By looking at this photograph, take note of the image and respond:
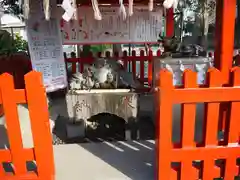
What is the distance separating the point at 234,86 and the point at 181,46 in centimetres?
262

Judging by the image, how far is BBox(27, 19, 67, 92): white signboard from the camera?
13.2 ft

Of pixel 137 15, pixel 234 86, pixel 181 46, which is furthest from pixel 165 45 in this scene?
pixel 234 86

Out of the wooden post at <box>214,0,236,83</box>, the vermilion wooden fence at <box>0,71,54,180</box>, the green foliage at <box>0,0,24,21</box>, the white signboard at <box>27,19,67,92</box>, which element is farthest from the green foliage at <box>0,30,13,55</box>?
the wooden post at <box>214,0,236,83</box>

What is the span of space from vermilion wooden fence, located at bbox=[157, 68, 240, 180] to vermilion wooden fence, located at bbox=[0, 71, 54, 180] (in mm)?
1055

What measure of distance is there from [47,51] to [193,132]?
9.37 feet

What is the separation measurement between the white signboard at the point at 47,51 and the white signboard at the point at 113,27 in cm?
42

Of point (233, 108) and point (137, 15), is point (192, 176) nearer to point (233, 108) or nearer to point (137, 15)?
point (233, 108)

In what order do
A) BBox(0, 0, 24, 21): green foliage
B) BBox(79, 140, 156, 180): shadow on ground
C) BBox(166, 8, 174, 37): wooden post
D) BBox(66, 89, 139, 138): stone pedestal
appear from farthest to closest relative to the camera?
BBox(0, 0, 24, 21): green foliage → BBox(166, 8, 174, 37): wooden post → BBox(66, 89, 139, 138): stone pedestal → BBox(79, 140, 156, 180): shadow on ground

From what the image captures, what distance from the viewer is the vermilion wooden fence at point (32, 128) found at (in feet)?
7.17

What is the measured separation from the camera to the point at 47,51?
4.16 meters

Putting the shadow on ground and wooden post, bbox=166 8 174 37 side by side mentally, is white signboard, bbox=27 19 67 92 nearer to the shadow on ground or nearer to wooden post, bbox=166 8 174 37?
the shadow on ground

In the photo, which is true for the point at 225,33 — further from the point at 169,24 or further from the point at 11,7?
the point at 11,7

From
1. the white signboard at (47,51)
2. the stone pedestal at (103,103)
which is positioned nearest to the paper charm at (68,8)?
the stone pedestal at (103,103)

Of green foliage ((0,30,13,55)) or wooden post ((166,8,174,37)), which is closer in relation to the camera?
wooden post ((166,8,174,37))
